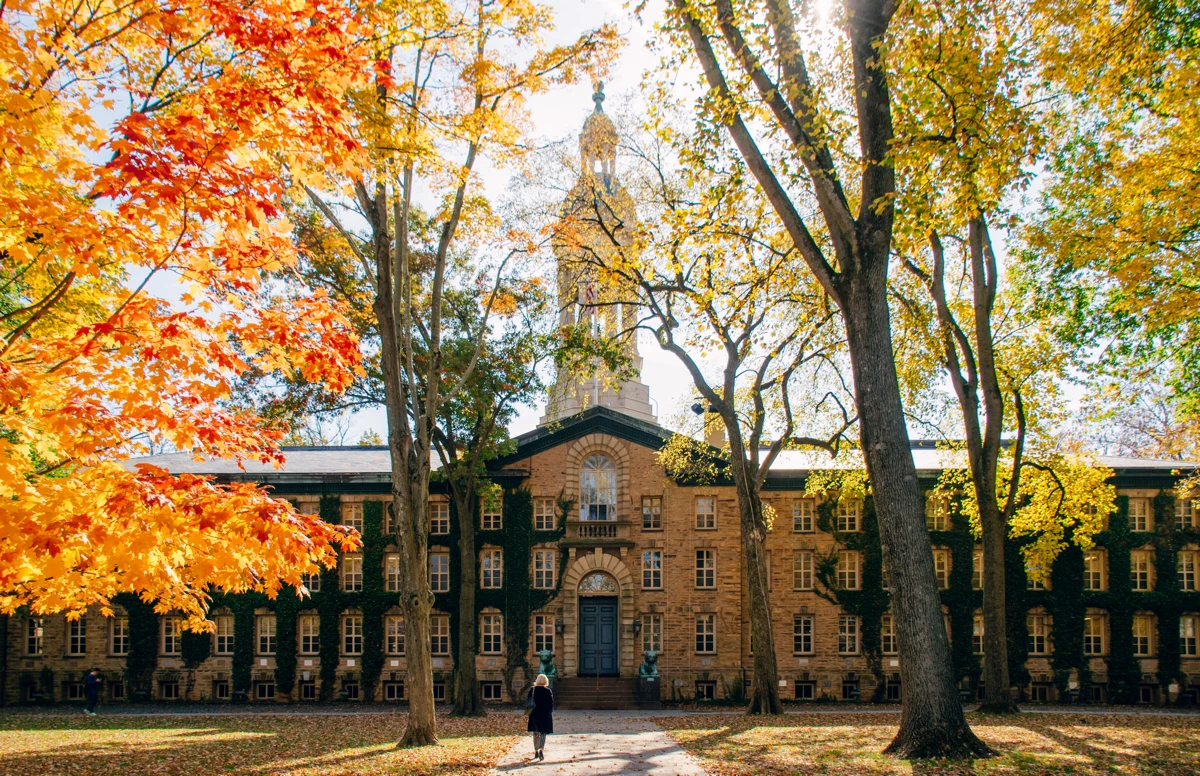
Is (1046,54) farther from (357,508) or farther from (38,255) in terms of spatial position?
(357,508)

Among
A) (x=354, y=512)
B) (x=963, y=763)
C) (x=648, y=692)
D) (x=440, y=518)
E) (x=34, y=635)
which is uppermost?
(x=354, y=512)

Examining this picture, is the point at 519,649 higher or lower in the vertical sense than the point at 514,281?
lower

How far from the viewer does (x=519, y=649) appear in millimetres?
33938

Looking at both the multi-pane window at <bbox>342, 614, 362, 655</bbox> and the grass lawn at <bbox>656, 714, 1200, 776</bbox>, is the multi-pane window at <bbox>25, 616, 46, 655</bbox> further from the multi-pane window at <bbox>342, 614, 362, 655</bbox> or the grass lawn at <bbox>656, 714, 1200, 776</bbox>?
the grass lawn at <bbox>656, 714, 1200, 776</bbox>

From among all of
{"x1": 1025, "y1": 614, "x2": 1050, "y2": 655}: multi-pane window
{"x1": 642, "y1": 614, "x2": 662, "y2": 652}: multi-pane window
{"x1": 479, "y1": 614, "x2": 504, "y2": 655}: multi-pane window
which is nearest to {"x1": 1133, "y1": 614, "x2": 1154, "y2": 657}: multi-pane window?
{"x1": 1025, "y1": 614, "x2": 1050, "y2": 655}: multi-pane window

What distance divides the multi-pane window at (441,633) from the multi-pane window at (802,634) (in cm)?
1298

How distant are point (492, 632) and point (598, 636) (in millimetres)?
3994

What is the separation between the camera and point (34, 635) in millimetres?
34656

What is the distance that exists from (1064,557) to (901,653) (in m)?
26.6

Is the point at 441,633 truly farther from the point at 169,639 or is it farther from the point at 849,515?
the point at 849,515

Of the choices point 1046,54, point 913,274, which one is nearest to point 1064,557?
point 913,274

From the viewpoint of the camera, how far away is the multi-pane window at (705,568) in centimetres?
3469

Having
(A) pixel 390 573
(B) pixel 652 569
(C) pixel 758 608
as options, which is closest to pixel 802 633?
(B) pixel 652 569

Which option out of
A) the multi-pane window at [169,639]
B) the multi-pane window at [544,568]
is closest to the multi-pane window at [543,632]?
the multi-pane window at [544,568]
